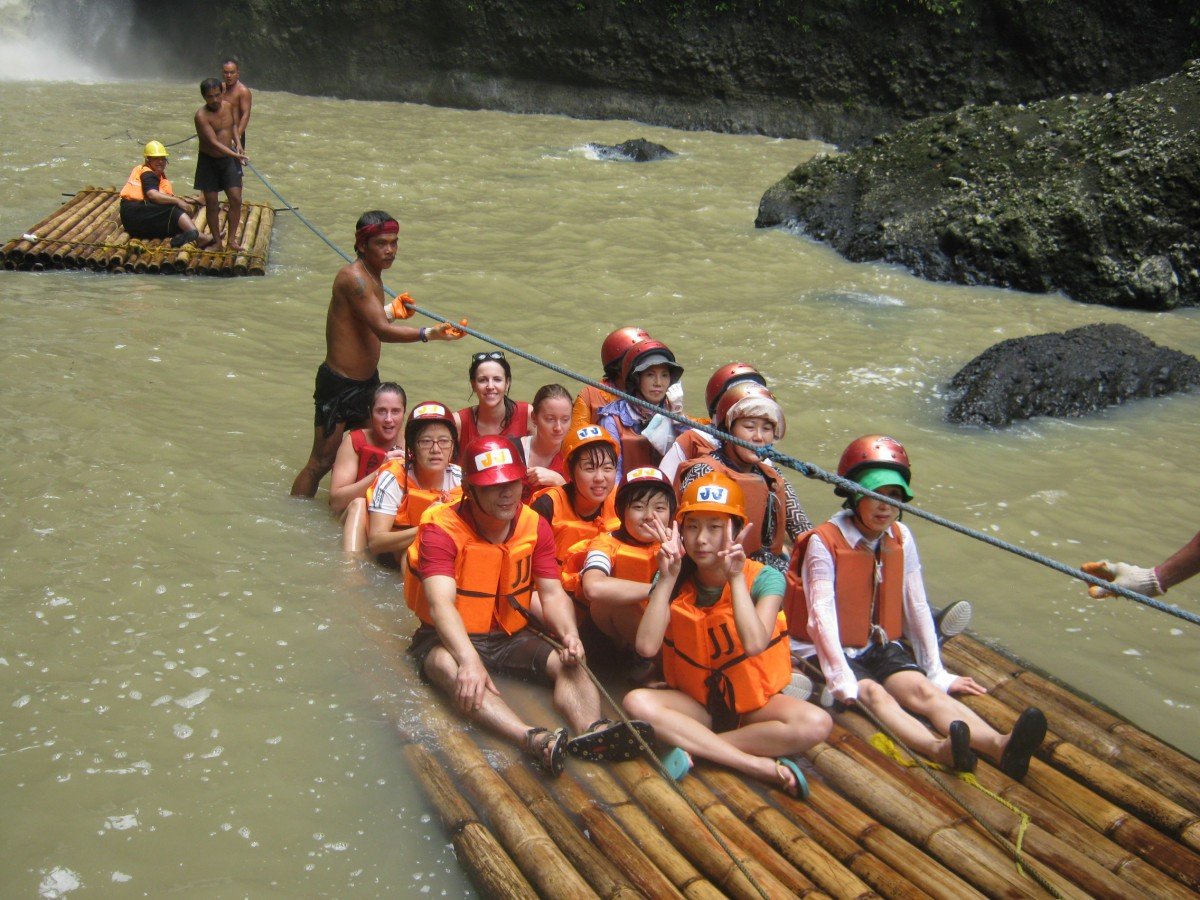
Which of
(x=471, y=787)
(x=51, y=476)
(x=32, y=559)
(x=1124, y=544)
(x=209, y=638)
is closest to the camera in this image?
(x=471, y=787)

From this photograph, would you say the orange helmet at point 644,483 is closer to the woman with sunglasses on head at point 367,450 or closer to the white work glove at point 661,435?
the white work glove at point 661,435

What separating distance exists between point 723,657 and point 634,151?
1447 centimetres

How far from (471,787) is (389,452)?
2.58 m

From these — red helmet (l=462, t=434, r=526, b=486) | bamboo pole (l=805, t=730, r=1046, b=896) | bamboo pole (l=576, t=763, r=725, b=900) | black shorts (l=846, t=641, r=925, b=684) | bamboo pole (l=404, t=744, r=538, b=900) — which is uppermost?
red helmet (l=462, t=434, r=526, b=486)

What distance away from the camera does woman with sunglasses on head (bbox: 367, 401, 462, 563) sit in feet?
18.1

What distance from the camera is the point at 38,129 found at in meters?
16.5

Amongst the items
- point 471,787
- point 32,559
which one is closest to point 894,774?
point 471,787

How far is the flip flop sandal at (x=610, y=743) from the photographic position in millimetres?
4008

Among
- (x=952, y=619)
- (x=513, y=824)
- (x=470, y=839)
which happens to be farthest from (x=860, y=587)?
(x=470, y=839)

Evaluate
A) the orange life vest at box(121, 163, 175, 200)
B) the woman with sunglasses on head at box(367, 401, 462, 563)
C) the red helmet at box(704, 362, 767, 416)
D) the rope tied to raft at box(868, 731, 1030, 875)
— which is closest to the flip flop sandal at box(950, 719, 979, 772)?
the rope tied to raft at box(868, 731, 1030, 875)

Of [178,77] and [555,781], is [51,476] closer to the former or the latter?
[555,781]

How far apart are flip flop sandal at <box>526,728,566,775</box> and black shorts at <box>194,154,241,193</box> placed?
803 centimetres

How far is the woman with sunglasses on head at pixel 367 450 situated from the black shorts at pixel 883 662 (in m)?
2.65

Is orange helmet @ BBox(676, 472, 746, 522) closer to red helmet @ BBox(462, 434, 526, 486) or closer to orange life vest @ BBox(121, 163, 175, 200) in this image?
red helmet @ BBox(462, 434, 526, 486)
